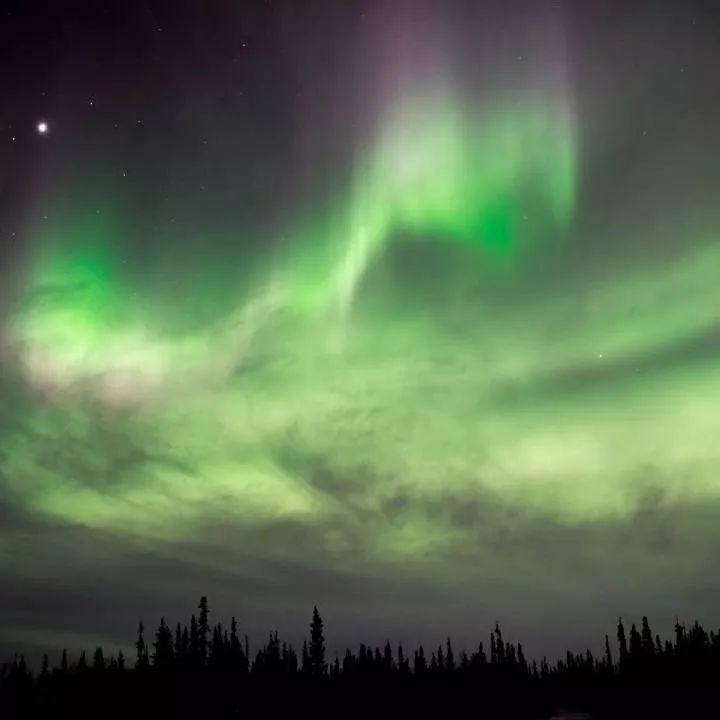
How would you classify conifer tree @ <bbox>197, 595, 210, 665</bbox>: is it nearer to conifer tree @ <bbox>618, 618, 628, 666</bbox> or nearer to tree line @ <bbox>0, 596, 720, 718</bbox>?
tree line @ <bbox>0, 596, 720, 718</bbox>

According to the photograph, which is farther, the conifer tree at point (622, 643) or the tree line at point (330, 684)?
the conifer tree at point (622, 643)

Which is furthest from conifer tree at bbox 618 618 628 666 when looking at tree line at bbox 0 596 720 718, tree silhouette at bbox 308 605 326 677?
tree silhouette at bbox 308 605 326 677

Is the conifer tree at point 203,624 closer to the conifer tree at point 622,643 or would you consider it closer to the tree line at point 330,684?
the tree line at point 330,684

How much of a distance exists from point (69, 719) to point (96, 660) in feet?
44.6

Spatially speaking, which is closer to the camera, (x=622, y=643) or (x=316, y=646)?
(x=316, y=646)

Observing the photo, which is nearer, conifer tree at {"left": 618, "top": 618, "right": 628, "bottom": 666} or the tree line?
the tree line

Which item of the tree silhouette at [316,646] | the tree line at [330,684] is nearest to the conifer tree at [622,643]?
the tree line at [330,684]

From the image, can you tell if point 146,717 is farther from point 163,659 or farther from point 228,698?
point 228,698

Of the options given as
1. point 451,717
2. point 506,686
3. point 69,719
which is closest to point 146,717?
point 69,719

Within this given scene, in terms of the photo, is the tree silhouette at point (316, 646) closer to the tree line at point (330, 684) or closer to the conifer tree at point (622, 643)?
the tree line at point (330, 684)

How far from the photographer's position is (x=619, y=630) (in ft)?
604

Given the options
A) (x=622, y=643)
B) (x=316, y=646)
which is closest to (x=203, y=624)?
(x=316, y=646)

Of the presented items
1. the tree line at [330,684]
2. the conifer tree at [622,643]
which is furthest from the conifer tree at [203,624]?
the conifer tree at [622,643]

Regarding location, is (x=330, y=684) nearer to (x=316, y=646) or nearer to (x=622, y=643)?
(x=316, y=646)
